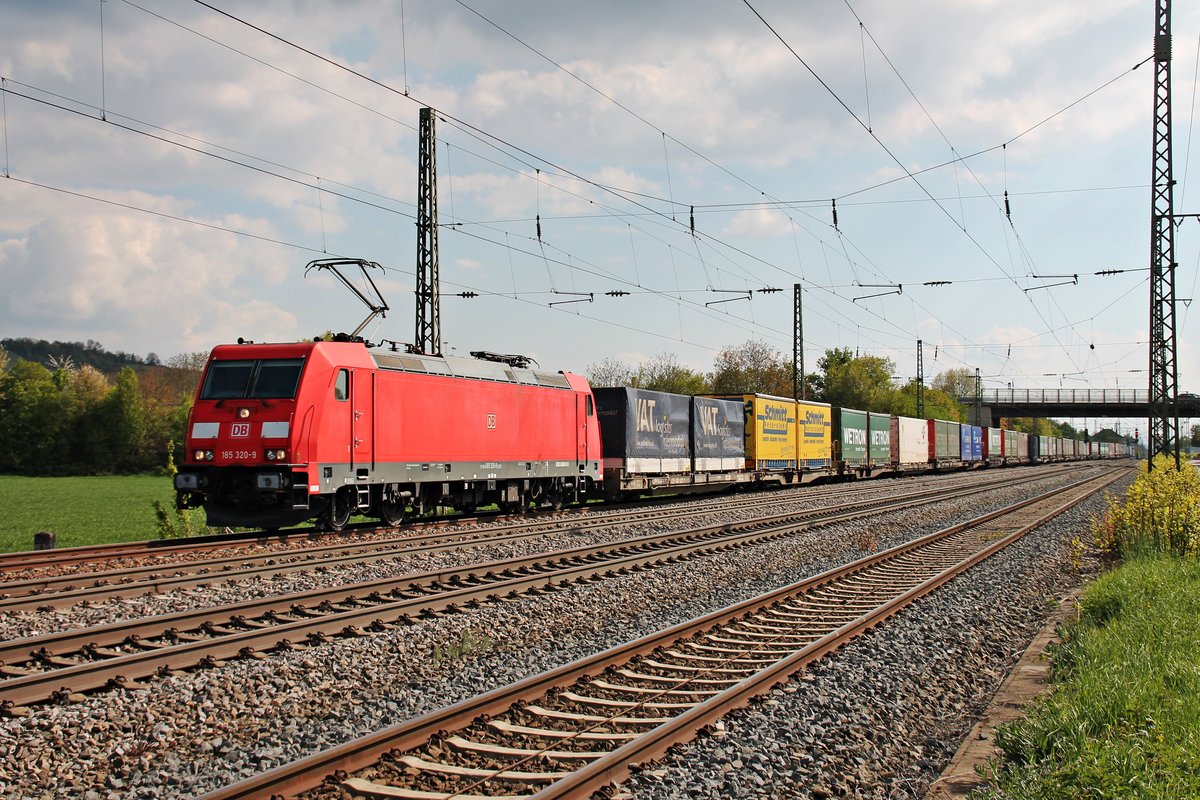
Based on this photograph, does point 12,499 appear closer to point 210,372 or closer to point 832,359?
point 210,372

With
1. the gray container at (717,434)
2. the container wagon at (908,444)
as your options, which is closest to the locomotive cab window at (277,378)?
the gray container at (717,434)

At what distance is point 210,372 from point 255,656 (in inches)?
385

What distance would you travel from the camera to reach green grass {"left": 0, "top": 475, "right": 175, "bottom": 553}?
2331 centimetres

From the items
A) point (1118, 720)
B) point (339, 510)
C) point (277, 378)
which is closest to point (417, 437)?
point (339, 510)

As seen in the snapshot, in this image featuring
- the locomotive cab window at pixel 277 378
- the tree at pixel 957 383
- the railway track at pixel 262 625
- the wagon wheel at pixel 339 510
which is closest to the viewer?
the railway track at pixel 262 625

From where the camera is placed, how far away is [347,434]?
16531mm

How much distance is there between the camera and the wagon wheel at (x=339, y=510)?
17.0 m

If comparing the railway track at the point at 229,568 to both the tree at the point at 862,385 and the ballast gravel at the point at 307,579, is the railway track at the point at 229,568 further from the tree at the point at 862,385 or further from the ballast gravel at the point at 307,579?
the tree at the point at 862,385

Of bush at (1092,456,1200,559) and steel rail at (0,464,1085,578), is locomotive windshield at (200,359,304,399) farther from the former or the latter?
bush at (1092,456,1200,559)

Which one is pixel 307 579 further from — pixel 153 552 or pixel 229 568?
pixel 153 552

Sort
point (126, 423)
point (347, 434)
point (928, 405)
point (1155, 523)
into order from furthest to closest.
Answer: point (928, 405)
point (126, 423)
point (347, 434)
point (1155, 523)

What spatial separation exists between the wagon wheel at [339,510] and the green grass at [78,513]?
704cm

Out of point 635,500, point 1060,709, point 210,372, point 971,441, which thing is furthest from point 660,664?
point 971,441

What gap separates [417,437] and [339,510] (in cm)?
203
